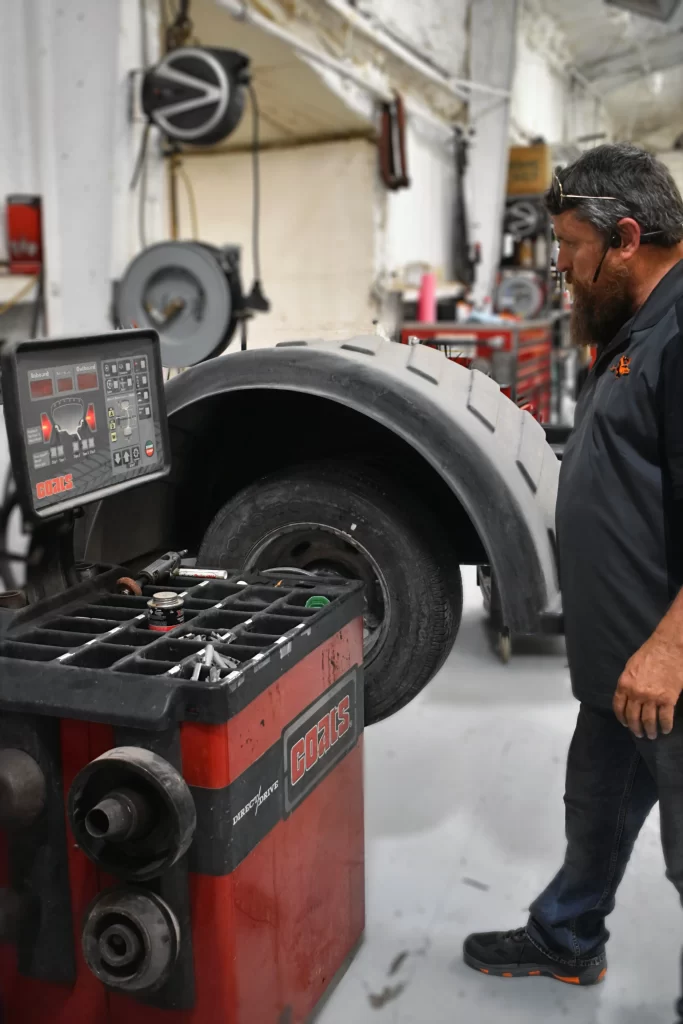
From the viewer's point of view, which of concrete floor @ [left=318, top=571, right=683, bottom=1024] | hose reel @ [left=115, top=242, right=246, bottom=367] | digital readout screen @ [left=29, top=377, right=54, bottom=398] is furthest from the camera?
hose reel @ [left=115, top=242, right=246, bottom=367]

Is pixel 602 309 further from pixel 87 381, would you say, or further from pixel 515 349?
pixel 515 349

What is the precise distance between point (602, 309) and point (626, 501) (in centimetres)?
33

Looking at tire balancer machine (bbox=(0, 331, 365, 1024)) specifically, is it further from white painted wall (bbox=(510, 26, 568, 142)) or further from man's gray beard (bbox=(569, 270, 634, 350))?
white painted wall (bbox=(510, 26, 568, 142))

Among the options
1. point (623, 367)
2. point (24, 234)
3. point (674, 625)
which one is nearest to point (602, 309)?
point (623, 367)

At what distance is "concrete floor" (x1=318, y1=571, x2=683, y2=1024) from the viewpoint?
5.05 ft

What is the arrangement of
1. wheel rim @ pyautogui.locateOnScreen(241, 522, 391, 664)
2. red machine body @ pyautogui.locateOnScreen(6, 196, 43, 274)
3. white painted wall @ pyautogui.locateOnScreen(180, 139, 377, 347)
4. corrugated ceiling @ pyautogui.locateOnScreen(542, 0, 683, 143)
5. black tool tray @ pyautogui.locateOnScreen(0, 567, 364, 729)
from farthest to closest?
corrugated ceiling @ pyautogui.locateOnScreen(542, 0, 683, 143) → white painted wall @ pyautogui.locateOnScreen(180, 139, 377, 347) → red machine body @ pyautogui.locateOnScreen(6, 196, 43, 274) → wheel rim @ pyautogui.locateOnScreen(241, 522, 391, 664) → black tool tray @ pyautogui.locateOnScreen(0, 567, 364, 729)

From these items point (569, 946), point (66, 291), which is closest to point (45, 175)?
point (66, 291)

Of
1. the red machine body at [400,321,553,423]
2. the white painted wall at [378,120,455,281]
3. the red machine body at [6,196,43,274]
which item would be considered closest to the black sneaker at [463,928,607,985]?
the red machine body at [400,321,553,423]

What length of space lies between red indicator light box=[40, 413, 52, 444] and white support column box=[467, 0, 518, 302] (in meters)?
7.10

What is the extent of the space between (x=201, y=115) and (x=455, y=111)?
512 centimetres

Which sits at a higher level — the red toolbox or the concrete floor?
the red toolbox

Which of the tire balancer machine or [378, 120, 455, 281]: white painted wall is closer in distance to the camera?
the tire balancer machine

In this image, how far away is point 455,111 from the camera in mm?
7918

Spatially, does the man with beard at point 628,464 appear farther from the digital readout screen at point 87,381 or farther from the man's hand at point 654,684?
the digital readout screen at point 87,381
